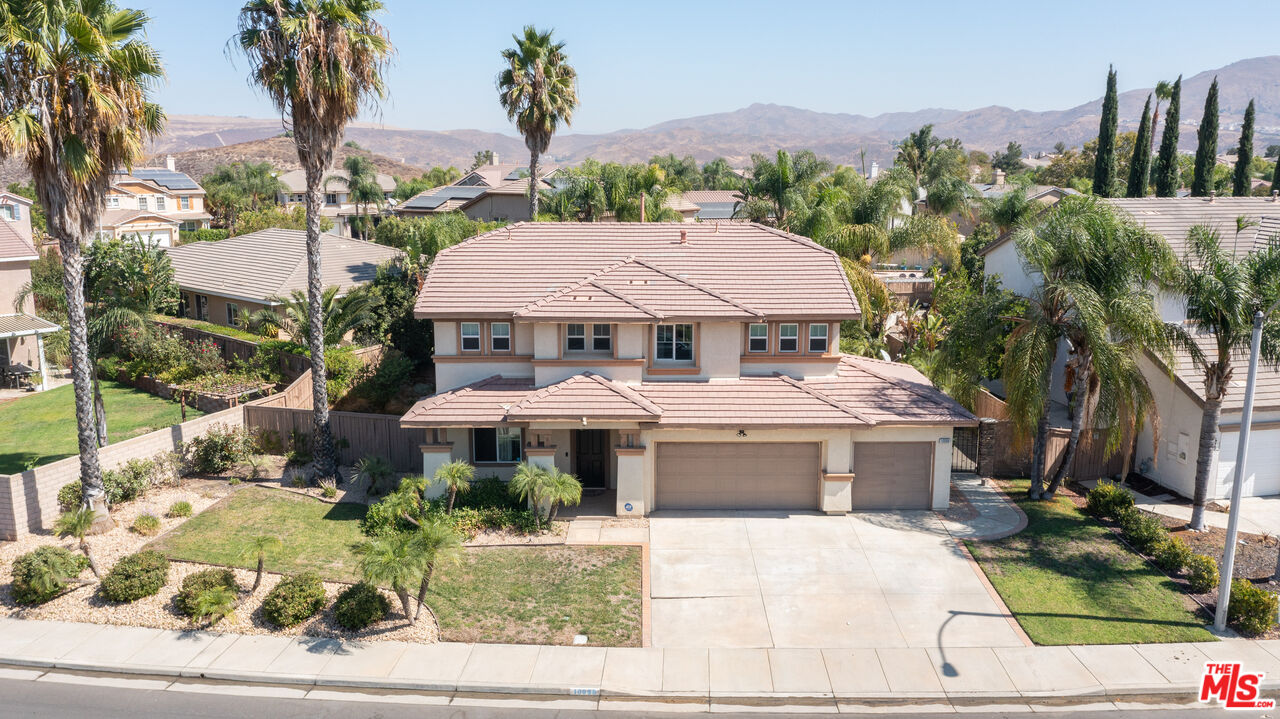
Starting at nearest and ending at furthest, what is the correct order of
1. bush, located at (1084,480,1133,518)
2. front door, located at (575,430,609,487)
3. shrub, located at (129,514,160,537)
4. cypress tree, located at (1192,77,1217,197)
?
shrub, located at (129,514,160,537) → bush, located at (1084,480,1133,518) → front door, located at (575,430,609,487) → cypress tree, located at (1192,77,1217,197)

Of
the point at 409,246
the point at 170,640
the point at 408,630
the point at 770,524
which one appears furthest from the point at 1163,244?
the point at 409,246

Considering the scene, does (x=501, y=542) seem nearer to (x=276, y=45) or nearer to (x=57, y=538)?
(x=57, y=538)

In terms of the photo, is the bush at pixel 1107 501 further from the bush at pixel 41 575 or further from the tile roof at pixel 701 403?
the bush at pixel 41 575

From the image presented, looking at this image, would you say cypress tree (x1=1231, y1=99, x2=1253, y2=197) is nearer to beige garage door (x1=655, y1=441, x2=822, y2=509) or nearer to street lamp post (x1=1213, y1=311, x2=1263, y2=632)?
street lamp post (x1=1213, y1=311, x2=1263, y2=632)

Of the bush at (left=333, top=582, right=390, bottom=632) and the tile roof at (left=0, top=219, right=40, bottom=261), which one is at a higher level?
the tile roof at (left=0, top=219, right=40, bottom=261)

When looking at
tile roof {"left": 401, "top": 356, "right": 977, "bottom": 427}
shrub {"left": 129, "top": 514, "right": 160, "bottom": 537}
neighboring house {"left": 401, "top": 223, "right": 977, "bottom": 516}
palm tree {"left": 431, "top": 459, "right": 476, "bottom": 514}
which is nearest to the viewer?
A: palm tree {"left": 431, "top": 459, "right": 476, "bottom": 514}

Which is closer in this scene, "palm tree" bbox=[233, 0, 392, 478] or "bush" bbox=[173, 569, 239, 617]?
"bush" bbox=[173, 569, 239, 617]

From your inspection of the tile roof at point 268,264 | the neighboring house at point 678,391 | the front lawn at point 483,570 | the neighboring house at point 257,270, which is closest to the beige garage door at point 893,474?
the neighboring house at point 678,391

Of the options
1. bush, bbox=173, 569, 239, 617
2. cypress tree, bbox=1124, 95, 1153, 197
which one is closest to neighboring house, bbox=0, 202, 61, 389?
bush, bbox=173, 569, 239, 617
